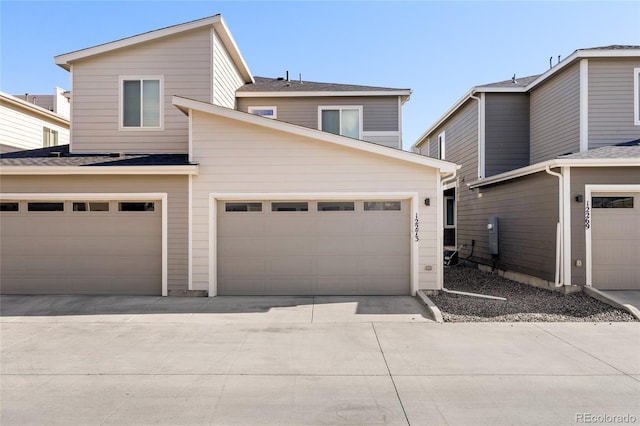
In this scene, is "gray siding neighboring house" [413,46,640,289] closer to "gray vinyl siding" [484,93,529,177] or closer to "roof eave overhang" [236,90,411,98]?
"gray vinyl siding" [484,93,529,177]

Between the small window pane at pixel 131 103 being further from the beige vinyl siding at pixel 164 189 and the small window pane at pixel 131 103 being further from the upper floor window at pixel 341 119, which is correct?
the upper floor window at pixel 341 119

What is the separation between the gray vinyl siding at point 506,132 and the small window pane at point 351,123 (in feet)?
14.6

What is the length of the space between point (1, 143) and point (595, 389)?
16.9m

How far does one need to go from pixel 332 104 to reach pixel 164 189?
6.45m

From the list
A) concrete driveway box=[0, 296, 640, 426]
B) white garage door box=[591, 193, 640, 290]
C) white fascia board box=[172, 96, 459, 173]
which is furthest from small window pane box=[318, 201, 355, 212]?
white garage door box=[591, 193, 640, 290]

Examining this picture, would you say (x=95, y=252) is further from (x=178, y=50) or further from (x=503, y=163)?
(x=503, y=163)

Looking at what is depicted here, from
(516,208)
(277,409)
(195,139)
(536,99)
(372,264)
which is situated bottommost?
(277,409)

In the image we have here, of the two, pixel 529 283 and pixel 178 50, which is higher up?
pixel 178 50

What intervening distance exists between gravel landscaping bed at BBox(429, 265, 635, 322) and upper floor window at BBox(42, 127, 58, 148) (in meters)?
15.7

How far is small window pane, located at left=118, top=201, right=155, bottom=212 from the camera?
9328 mm

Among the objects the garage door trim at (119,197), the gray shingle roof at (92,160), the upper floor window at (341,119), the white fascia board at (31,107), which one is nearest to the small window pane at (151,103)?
the gray shingle roof at (92,160)

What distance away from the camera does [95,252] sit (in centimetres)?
930

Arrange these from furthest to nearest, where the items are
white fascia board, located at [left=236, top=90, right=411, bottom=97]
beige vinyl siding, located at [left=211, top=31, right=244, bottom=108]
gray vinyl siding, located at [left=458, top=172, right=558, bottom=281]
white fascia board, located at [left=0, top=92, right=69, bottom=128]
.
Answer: white fascia board, located at [left=0, top=92, right=69, bottom=128] < white fascia board, located at [left=236, top=90, right=411, bottom=97] < beige vinyl siding, located at [left=211, top=31, right=244, bottom=108] < gray vinyl siding, located at [left=458, top=172, right=558, bottom=281]

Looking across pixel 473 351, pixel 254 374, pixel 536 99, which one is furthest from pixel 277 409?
pixel 536 99
